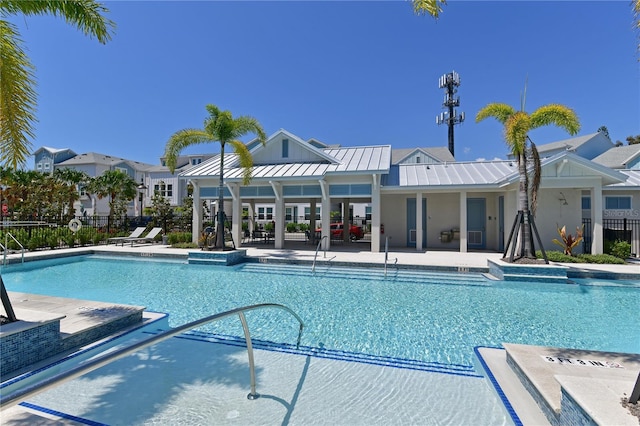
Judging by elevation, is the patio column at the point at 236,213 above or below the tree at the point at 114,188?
below

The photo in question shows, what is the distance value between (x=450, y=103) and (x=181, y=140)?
50.8 m

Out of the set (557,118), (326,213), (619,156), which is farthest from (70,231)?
(619,156)

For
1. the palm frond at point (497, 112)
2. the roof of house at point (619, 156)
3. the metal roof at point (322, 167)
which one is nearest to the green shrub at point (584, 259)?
the palm frond at point (497, 112)

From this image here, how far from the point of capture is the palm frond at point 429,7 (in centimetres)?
515

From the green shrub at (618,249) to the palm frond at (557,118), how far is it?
22.2ft

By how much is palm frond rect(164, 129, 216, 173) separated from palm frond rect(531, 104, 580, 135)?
14.0 meters

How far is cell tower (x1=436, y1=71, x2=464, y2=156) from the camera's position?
51875 millimetres

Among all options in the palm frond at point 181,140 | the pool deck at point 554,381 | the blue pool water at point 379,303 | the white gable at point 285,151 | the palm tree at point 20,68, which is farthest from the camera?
the white gable at point 285,151

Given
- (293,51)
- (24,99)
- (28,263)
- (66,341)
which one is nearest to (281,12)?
(293,51)

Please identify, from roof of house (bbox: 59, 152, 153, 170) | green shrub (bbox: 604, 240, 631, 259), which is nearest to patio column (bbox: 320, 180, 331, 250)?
green shrub (bbox: 604, 240, 631, 259)

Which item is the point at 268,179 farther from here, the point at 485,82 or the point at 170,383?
the point at 485,82

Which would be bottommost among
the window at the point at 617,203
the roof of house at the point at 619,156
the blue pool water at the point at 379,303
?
the blue pool water at the point at 379,303

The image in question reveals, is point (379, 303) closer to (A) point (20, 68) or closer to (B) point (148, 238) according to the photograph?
(A) point (20, 68)

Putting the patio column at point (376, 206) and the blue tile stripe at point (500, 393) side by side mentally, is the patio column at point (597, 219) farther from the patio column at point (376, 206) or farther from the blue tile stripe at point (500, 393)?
the blue tile stripe at point (500, 393)
